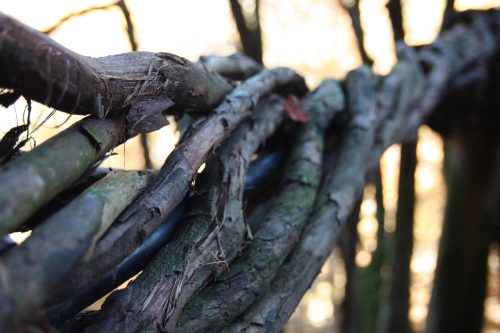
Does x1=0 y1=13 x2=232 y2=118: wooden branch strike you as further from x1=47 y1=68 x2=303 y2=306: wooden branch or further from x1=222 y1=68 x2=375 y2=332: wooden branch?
→ x1=222 y1=68 x2=375 y2=332: wooden branch

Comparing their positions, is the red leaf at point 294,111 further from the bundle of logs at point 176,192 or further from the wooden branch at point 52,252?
the wooden branch at point 52,252

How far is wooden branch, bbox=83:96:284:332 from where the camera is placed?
1.31 feet

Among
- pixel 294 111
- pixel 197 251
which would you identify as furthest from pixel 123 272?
pixel 294 111

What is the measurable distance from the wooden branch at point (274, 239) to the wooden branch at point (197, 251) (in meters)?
0.02

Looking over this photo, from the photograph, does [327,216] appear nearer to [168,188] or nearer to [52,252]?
[168,188]

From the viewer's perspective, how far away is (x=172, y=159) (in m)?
0.47

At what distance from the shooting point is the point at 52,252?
0.32 meters

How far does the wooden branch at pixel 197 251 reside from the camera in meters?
0.40

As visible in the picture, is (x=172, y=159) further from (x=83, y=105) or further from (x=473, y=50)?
(x=473, y=50)

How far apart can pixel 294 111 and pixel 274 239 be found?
23 cm

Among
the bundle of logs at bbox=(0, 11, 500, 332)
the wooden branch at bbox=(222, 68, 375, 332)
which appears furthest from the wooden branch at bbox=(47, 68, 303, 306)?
the wooden branch at bbox=(222, 68, 375, 332)

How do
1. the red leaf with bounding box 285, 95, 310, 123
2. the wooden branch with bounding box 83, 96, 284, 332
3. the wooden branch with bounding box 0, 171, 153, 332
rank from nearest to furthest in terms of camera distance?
the wooden branch with bounding box 0, 171, 153, 332
the wooden branch with bounding box 83, 96, 284, 332
the red leaf with bounding box 285, 95, 310, 123

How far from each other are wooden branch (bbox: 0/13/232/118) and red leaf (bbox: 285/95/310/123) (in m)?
0.16

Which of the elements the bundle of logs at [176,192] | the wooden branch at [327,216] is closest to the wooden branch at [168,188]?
the bundle of logs at [176,192]
